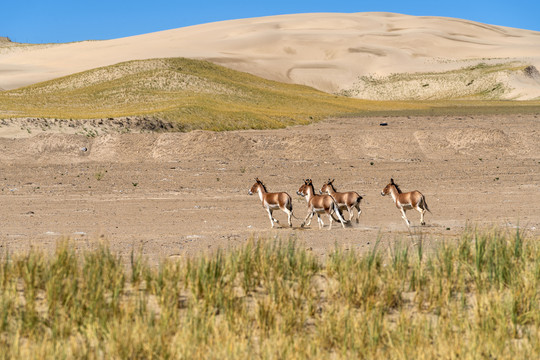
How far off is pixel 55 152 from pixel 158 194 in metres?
12.3

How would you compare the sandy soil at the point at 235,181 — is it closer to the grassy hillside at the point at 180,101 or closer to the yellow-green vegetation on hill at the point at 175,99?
the yellow-green vegetation on hill at the point at 175,99

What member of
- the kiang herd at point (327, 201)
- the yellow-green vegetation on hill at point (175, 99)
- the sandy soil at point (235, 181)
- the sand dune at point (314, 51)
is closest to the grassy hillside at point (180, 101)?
the yellow-green vegetation on hill at point (175, 99)

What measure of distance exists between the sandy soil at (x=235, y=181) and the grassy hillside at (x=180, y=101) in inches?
203

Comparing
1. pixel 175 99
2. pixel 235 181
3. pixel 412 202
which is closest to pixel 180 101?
pixel 175 99

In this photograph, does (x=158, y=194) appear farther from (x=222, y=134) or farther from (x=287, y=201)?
(x=222, y=134)

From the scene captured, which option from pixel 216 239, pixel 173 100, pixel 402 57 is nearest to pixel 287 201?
pixel 216 239

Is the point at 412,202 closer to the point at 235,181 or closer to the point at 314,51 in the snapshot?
the point at 235,181

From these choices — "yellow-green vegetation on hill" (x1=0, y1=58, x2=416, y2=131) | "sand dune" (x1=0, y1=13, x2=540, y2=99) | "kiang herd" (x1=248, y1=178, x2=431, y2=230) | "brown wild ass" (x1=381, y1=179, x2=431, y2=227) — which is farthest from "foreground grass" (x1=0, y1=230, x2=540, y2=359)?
"sand dune" (x1=0, y1=13, x2=540, y2=99)

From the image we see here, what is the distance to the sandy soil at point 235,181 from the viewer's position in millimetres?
17469

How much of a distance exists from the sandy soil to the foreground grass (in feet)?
3.45

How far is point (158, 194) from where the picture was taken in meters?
25.3

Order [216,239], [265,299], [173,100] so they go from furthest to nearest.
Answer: [173,100]
[216,239]
[265,299]

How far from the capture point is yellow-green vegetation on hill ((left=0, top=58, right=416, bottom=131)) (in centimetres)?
5088

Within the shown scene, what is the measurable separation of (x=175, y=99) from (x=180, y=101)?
11.3 ft
